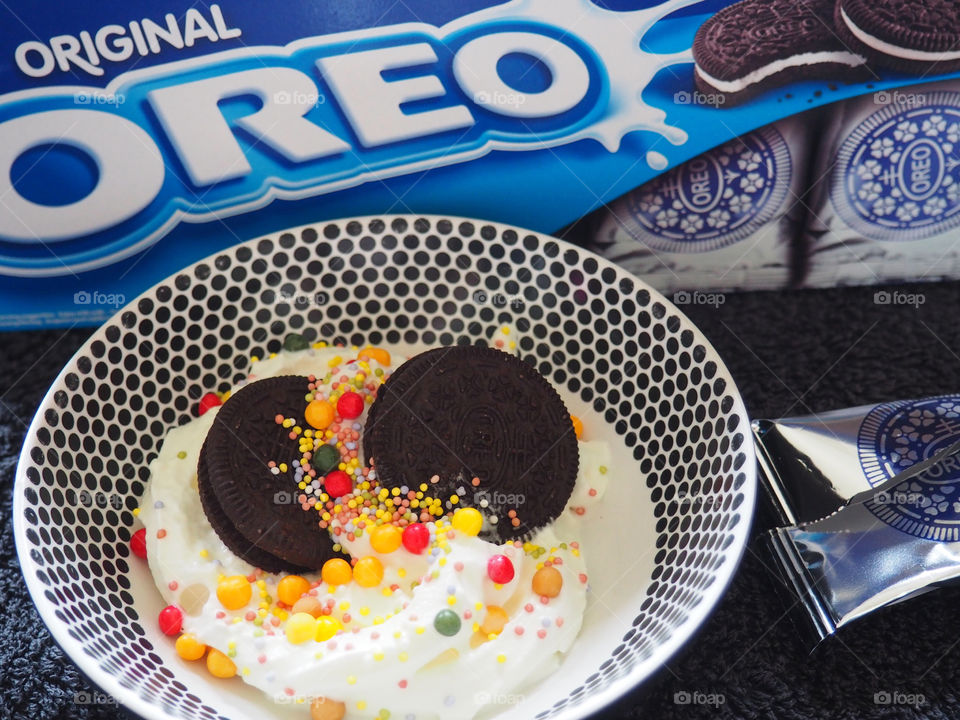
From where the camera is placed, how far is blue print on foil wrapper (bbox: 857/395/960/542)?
121cm

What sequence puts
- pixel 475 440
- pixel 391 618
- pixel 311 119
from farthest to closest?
1. pixel 311 119
2. pixel 475 440
3. pixel 391 618

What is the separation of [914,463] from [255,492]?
88 centimetres

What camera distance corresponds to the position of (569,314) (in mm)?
1387

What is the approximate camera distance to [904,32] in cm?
128

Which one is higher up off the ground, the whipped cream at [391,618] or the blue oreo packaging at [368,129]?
the blue oreo packaging at [368,129]

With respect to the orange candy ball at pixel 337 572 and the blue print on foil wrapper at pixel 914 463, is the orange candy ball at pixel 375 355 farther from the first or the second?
the blue print on foil wrapper at pixel 914 463

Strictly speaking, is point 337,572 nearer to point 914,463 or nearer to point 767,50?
point 914,463

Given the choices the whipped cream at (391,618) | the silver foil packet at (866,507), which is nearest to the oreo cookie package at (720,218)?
the silver foil packet at (866,507)

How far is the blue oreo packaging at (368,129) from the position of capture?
1254mm

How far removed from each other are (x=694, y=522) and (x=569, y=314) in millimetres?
382

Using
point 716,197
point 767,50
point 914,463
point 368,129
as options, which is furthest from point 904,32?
point 368,129

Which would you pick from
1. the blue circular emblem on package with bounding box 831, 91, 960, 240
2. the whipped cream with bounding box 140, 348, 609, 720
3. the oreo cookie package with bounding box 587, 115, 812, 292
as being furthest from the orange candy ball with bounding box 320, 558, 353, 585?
the blue circular emblem on package with bounding box 831, 91, 960, 240

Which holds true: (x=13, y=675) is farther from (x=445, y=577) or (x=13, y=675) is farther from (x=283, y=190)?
(x=283, y=190)

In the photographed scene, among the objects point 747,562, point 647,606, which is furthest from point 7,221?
point 747,562
